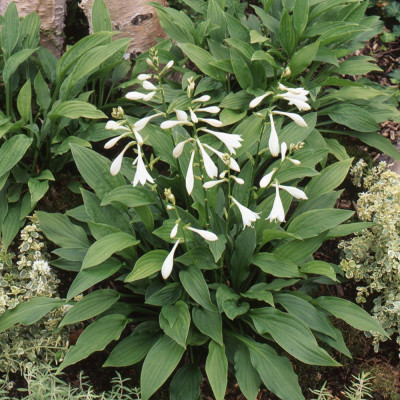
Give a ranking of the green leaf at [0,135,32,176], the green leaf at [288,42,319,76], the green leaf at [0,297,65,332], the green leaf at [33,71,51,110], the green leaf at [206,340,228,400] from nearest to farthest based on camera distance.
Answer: the green leaf at [206,340,228,400]
the green leaf at [0,297,65,332]
the green leaf at [0,135,32,176]
the green leaf at [288,42,319,76]
the green leaf at [33,71,51,110]

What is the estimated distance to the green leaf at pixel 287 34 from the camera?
4410 mm

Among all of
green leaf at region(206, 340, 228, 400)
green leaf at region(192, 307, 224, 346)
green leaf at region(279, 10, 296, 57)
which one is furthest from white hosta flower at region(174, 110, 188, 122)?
green leaf at region(279, 10, 296, 57)

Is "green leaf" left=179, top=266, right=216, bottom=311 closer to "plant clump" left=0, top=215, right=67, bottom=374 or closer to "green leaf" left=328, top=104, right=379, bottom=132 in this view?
"plant clump" left=0, top=215, right=67, bottom=374

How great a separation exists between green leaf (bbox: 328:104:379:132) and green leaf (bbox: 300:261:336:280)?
1568mm

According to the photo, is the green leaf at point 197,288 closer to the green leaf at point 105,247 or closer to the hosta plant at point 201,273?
the hosta plant at point 201,273

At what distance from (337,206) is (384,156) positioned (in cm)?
70

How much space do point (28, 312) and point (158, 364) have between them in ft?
3.02

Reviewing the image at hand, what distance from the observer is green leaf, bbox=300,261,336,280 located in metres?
3.38

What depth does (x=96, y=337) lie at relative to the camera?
334cm

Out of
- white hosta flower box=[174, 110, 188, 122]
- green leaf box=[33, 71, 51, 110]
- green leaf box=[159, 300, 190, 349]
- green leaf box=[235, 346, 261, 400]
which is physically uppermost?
white hosta flower box=[174, 110, 188, 122]

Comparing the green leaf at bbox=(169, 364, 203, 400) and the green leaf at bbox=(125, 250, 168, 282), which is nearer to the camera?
the green leaf at bbox=(125, 250, 168, 282)

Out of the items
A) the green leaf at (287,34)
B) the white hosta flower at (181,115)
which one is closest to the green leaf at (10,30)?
the green leaf at (287,34)

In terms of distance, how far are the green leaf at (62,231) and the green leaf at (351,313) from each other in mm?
1571

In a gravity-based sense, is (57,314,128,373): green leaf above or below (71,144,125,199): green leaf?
below
